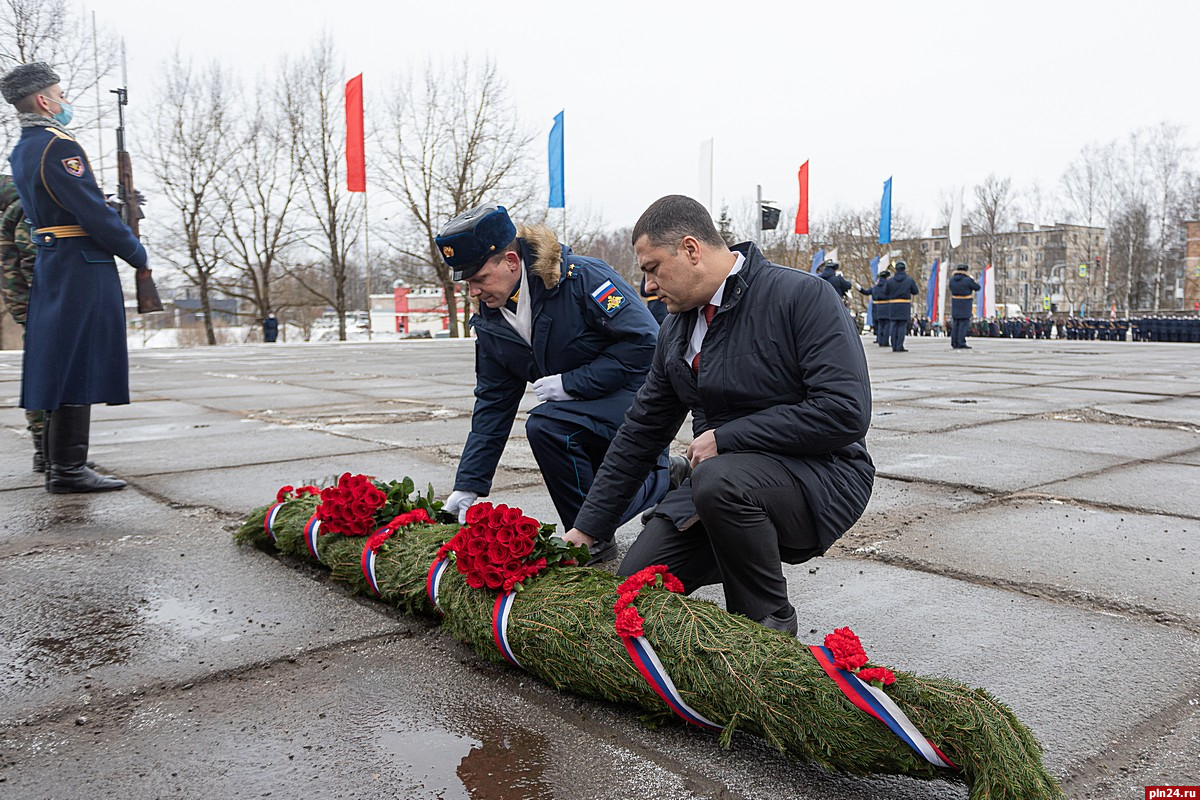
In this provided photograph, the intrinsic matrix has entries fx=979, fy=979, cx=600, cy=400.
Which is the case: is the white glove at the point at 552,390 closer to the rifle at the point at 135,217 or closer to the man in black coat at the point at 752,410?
the man in black coat at the point at 752,410

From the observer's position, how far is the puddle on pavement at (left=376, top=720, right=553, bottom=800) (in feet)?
6.76

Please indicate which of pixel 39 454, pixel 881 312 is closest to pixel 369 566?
pixel 39 454

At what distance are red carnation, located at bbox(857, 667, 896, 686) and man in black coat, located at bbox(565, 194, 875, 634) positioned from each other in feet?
1.95

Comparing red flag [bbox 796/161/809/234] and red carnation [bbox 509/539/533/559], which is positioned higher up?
red flag [bbox 796/161/809/234]

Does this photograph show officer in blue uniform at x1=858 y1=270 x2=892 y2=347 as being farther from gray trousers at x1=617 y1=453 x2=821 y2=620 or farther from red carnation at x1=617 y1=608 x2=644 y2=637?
red carnation at x1=617 y1=608 x2=644 y2=637

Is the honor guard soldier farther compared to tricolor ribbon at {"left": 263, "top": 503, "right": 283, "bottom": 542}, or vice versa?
the honor guard soldier

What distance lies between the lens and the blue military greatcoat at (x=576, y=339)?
3.67 metres

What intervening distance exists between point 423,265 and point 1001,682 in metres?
41.2

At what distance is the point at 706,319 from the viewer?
2865 mm

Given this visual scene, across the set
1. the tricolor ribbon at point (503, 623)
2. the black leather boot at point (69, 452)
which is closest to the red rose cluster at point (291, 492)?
the tricolor ribbon at point (503, 623)

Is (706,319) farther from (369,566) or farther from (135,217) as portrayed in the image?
(135,217)

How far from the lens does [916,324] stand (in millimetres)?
43625

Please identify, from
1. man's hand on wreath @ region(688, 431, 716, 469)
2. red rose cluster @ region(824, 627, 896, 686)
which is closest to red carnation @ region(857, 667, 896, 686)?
red rose cluster @ region(824, 627, 896, 686)

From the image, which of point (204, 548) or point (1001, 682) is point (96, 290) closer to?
point (204, 548)
